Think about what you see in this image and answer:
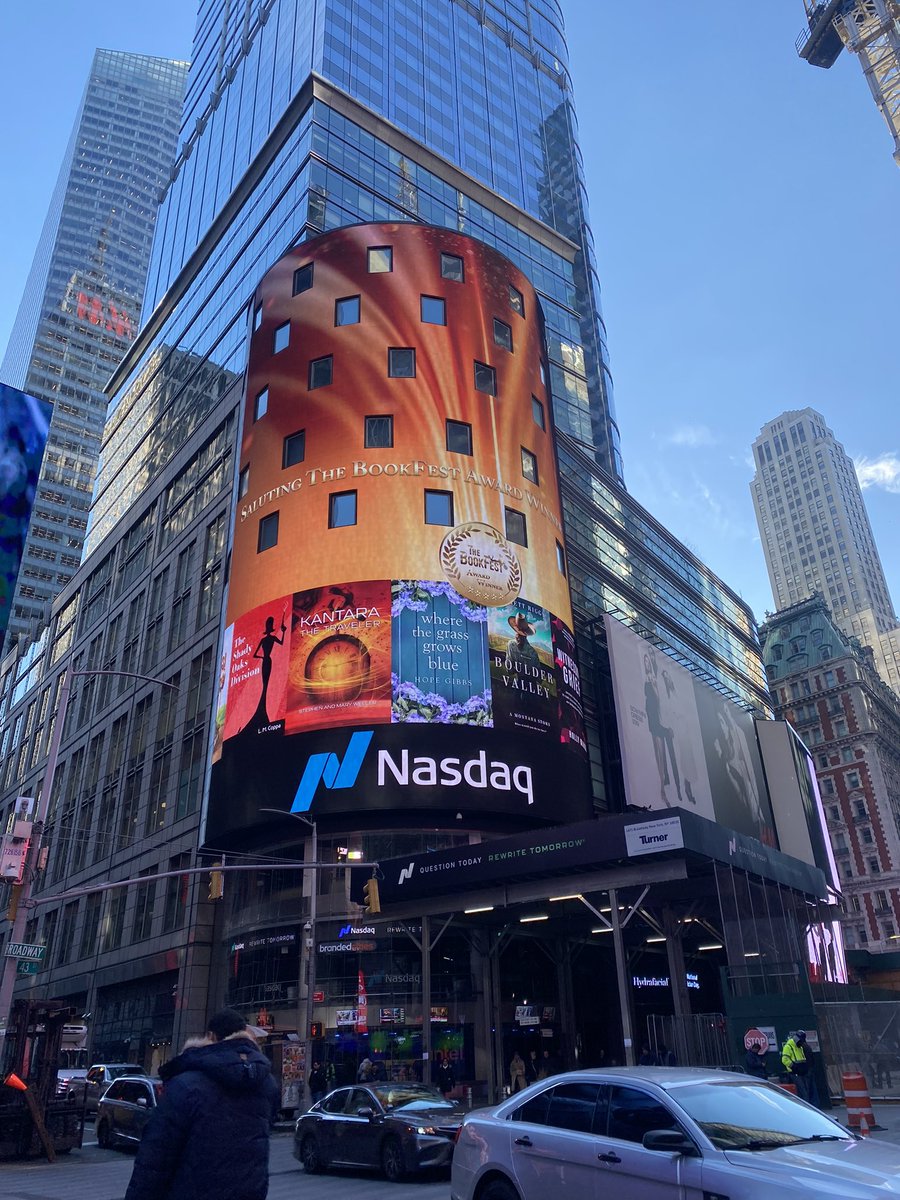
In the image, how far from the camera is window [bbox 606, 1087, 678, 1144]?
24.9 feet

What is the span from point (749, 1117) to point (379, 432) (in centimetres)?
4094

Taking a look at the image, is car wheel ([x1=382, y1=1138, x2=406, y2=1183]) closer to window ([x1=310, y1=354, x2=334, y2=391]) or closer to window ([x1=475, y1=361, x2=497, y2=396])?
window ([x1=310, y1=354, x2=334, y2=391])

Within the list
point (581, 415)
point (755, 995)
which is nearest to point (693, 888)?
point (755, 995)

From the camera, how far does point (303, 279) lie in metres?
52.1

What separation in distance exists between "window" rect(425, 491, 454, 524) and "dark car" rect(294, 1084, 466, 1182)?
2869 cm

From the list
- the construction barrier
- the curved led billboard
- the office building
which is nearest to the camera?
the construction barrier

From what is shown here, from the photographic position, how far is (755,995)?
81.4ft

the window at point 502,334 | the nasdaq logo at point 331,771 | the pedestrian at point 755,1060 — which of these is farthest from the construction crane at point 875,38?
the pedestrian at point 755,1060

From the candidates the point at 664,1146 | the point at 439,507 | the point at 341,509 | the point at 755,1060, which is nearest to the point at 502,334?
the point at 439,507

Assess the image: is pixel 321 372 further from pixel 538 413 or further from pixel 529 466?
pixel 538 413

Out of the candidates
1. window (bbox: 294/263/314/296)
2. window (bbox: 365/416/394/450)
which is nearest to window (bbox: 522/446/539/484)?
window (bbox: 365/416/394/450)

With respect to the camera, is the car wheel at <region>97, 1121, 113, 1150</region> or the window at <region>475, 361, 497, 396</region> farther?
Answer: the window at <region>475, 361, 497, 396</region>

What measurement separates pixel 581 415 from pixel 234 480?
118 ft

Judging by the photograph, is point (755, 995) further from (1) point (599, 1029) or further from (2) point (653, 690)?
(2) point (653, 690)
